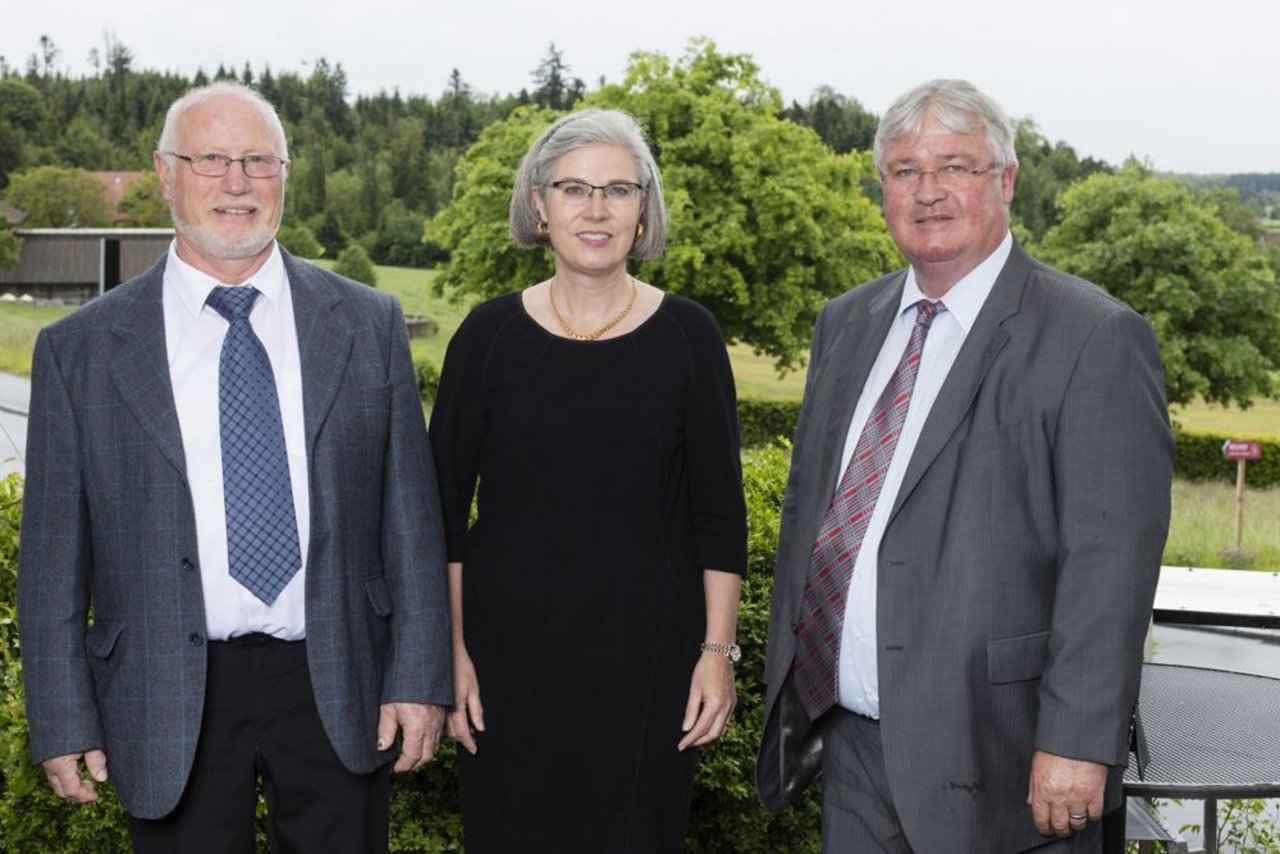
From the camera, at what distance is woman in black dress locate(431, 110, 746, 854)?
10.6 feet

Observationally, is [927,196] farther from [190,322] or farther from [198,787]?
[198,787]

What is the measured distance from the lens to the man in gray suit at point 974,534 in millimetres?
2713

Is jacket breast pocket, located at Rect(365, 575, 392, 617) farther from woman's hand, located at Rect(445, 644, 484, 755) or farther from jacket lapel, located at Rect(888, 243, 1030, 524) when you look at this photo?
jacket lapel, located at Rect(888, 243, 1030, 524)

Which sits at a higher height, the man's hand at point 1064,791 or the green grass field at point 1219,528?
the man's hand at point 1064,791

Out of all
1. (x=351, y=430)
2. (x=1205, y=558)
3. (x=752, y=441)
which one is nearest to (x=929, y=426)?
(x=351, y=430)

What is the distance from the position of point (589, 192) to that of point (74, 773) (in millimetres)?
1673

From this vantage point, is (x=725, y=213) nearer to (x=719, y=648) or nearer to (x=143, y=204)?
(x=719, y=648)

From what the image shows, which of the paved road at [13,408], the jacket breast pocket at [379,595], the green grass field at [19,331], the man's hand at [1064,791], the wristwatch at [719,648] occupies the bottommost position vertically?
the green grass field at [19,331]

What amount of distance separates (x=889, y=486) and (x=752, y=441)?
1059 inches

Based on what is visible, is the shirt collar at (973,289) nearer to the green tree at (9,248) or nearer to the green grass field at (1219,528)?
the green grass field at (1219,528)

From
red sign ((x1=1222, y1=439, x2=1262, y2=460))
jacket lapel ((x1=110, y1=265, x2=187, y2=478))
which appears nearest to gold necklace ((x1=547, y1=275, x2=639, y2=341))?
jacket lapel ((x1=110, y1=265, x2=187, y2=478))

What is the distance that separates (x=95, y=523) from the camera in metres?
2.95

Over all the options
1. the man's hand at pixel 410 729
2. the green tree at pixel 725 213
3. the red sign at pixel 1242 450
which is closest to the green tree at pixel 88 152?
the green tree at pixel 725 213

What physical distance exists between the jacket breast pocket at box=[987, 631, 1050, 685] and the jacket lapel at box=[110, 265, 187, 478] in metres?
1.66
